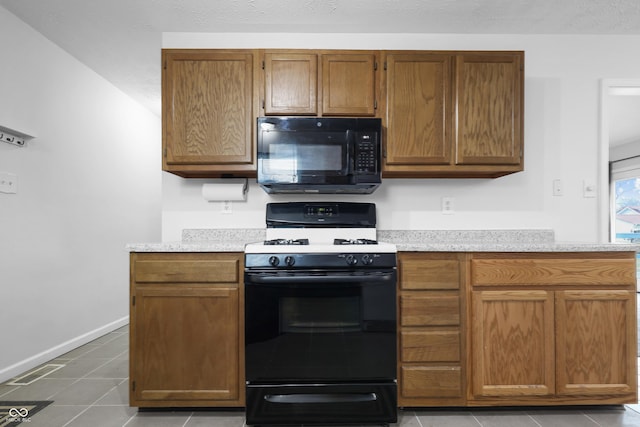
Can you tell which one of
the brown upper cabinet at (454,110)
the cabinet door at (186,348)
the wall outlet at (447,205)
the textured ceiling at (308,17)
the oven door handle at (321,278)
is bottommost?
the cabinet door at (186,348)

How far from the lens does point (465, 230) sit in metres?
2.49

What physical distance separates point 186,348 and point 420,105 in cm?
196

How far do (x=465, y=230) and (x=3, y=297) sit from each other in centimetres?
319

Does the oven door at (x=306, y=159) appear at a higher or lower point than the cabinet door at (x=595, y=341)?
higher

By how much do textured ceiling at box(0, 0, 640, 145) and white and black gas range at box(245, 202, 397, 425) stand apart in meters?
1.58

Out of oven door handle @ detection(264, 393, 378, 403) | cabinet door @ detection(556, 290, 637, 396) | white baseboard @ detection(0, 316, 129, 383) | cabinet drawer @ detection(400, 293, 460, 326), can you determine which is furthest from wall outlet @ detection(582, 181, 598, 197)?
white baseboard @ detection(0, 316, 129, 383)

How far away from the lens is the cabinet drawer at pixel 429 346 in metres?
1.85

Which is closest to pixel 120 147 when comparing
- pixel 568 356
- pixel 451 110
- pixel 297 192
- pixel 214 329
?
pixel 297 192

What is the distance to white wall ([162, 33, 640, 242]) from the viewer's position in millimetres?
2496

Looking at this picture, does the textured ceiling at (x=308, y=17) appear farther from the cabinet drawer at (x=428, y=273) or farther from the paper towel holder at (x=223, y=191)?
the cabinet drawer at (x=428, y=273)

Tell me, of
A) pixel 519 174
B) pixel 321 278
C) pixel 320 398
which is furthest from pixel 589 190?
pixel 320 398

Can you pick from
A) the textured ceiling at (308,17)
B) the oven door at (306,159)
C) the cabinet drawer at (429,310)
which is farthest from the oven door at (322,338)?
the textured ceiling at (308,17)

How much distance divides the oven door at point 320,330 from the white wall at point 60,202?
1843 mm

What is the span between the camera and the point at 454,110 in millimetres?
2156
